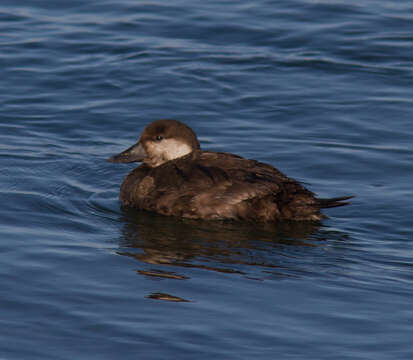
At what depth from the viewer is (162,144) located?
8.23 metres

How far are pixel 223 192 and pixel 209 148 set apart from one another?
2.35 m

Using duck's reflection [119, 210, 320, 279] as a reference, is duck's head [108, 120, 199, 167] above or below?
above

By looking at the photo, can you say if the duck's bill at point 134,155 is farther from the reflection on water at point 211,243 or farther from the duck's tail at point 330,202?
the duck's tail at point 330,202

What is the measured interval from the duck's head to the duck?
0.22 meters

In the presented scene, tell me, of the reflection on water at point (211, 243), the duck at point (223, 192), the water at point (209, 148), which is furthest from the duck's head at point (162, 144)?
the reflection on water at point (211, 243)

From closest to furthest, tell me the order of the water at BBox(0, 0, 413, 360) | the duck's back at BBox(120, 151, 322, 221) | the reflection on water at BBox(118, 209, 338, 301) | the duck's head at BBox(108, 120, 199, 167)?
the water at BBox(0, 0, 413, 360) → the reflection on water at BBox(118, 209, 338, 301) → the duck's back at BBox(120, 151, 322, 221) → the duck's head at BBox(108, 120, 199, 167)

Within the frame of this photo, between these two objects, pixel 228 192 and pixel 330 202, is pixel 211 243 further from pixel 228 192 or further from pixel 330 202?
pixel 330 202

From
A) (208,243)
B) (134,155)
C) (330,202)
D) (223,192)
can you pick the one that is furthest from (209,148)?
(208,243)

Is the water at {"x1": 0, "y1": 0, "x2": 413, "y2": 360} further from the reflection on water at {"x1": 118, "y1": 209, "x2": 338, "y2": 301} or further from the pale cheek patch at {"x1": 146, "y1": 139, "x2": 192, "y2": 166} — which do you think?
the pale cheek patch at {"x1": 146, "y1": 139, "x2": 192, "y2": 166}

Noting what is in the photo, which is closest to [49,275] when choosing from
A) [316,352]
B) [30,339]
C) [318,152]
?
[30,339]

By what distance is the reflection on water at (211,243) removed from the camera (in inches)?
250

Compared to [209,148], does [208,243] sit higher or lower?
lower

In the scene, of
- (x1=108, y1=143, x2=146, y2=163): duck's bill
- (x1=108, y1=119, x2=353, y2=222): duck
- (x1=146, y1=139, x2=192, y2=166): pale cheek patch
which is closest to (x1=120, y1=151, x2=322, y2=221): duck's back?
(x1=108, y1=119, x2=353, y2=222): duck

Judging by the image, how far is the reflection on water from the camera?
20.8 ft
